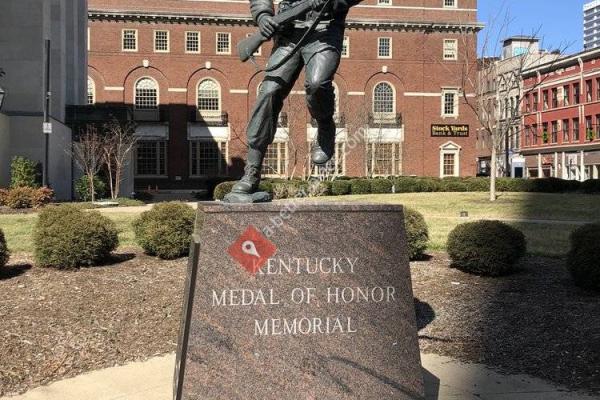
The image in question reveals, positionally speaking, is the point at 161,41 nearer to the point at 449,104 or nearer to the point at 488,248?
the point at 449,104

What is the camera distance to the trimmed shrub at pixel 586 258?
25.5 ft

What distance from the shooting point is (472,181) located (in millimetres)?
38406

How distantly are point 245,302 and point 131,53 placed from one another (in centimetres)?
4974

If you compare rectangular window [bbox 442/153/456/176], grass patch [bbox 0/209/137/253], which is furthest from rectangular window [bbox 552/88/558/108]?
grass patch [bbox 0/209/137/253]

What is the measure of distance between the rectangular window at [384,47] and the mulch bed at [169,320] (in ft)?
151

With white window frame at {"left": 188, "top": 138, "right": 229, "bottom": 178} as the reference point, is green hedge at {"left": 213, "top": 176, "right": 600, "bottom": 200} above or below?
below

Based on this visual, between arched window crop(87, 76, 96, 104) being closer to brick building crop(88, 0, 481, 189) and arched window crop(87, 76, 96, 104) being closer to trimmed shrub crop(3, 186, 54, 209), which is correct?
brick building crop(88, 0, 481, 189)

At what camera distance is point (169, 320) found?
7023 millimetres

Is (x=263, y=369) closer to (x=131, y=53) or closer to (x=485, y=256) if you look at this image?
(x=485, y=256)

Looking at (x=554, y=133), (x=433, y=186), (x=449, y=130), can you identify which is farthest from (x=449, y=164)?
(x=554, y=133)

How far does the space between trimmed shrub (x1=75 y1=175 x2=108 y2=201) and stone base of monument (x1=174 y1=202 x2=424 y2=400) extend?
25.4m

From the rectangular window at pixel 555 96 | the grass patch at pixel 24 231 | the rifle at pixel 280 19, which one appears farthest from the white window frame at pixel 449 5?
the rifle at pixel 280 19

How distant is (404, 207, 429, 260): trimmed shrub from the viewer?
984cm

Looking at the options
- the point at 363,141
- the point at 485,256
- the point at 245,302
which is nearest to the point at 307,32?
the point at 245,302
